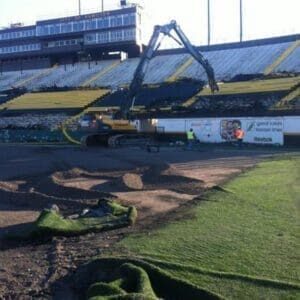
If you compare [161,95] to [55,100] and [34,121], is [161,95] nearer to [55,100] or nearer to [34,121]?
[34,121]

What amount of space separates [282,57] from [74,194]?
152 feet

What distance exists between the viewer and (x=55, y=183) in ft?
56.3

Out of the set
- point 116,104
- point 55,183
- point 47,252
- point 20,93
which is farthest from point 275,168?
point 20,93

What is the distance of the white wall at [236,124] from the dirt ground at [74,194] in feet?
24.9

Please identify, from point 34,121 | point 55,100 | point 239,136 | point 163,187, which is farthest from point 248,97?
point 163,187

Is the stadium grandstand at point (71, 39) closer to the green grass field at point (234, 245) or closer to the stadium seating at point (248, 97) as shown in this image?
the stadium seating at point (248, 97)

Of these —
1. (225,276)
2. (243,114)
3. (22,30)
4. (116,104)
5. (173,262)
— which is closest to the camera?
→ (225,276)

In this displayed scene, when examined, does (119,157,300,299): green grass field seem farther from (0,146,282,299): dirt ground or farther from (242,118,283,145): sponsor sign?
(242,118,283,145): sponsor sign

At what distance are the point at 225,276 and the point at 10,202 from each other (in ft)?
28.2

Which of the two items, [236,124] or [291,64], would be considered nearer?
[236,124]

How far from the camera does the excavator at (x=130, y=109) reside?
37.5 m

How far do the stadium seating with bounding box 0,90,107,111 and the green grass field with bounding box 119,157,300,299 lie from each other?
43.2 meters

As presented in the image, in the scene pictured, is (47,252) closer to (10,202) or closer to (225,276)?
(225,276)

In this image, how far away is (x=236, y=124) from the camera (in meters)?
37.5
